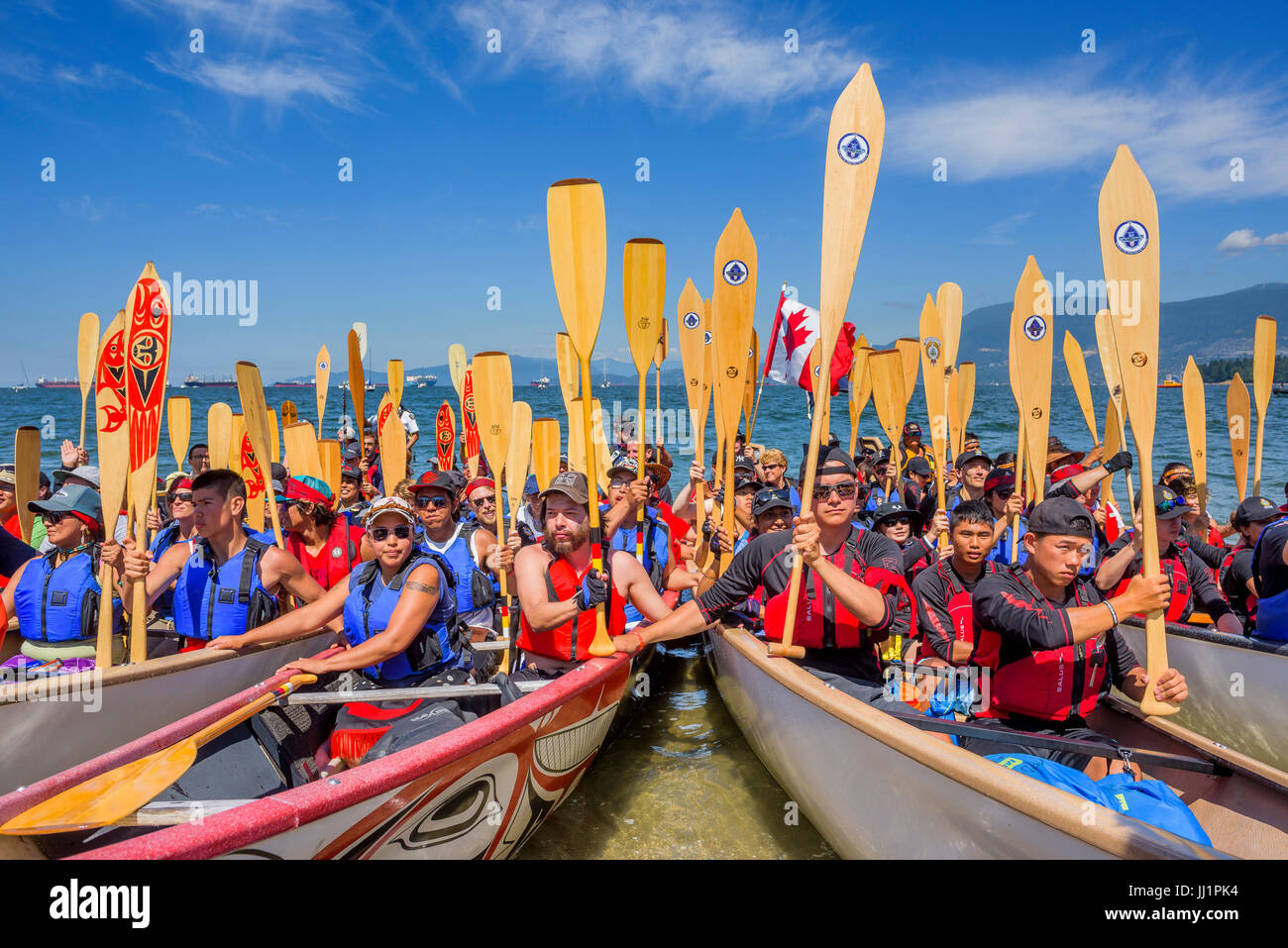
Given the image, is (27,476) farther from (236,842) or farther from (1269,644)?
(1269,644)

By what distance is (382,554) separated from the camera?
3.35 m

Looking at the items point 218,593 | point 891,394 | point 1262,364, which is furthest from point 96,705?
point 1262,364

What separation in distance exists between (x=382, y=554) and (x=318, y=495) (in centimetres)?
239

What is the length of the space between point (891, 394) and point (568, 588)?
5.31 m

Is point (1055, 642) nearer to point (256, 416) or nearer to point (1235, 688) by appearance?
point (1235, 688)

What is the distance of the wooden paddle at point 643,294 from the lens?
462 centimetres

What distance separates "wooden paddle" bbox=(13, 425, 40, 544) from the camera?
20.2 feet

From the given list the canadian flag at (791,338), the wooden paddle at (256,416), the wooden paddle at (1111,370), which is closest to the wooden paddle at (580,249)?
the wooden paddle at (256,416)

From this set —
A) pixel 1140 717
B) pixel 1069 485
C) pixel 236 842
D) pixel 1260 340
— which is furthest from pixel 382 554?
pixel 1260 340

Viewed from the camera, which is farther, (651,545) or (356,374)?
(356,374)

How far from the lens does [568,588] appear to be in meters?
3.60

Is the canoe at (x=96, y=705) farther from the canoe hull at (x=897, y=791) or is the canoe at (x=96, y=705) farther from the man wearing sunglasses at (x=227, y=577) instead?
the canoe hull at (x=897, y=791)

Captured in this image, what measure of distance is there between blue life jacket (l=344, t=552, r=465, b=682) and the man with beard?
1.30 ft

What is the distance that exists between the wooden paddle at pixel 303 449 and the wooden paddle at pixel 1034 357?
611cm
